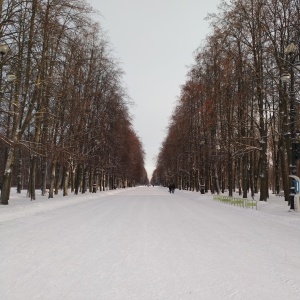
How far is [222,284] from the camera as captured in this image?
5066mm

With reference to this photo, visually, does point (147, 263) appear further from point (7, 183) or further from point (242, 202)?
point (242, 202)

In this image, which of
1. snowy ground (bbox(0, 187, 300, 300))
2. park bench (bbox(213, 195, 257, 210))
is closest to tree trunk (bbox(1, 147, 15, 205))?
snowy ground (bbox(0, 187, 300, 300))

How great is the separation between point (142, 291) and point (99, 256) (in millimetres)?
2219

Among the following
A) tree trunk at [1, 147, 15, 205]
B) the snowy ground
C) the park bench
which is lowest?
the snowy ground

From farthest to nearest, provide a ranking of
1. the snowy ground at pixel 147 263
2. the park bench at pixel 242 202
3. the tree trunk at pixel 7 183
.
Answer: the park bench at pixel 242 202 < the tree trunk at pixel 7 183 < the snowy ground at pixel 147 263

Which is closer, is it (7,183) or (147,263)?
(147,263)

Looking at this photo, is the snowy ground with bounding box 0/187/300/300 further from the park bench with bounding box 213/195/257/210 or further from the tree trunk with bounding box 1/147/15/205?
the park bench with bounding box 213/195/257/210

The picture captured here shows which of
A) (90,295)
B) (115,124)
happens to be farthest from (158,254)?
(115,124)

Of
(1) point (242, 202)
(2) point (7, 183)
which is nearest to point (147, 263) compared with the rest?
(2) point (7, 183)

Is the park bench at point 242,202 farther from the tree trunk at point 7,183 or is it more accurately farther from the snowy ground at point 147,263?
the tree trunk at point 7,183

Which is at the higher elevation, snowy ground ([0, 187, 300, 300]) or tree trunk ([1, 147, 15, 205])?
tree trunk ([1, 147, 15, 205])

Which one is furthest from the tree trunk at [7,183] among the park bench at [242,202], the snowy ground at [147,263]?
the park bench at [242,202]

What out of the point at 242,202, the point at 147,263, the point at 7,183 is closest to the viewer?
the point at 147,263

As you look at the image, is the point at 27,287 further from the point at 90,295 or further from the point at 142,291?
the point at 142,291
